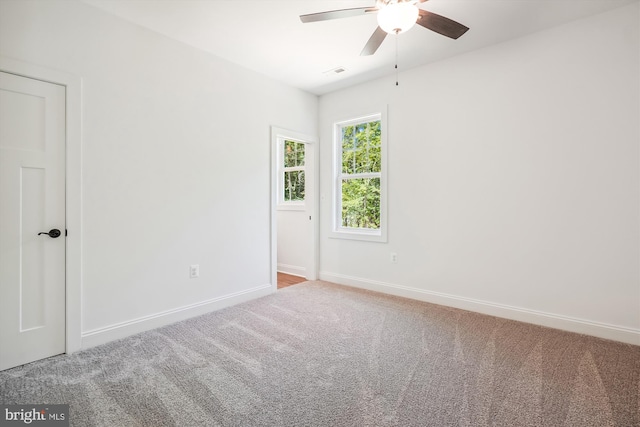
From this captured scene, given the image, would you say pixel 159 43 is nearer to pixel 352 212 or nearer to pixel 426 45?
pixel 426 45

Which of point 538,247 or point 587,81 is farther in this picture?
point 538,247

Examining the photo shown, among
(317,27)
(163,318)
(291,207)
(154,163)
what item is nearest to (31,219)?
(154,163)

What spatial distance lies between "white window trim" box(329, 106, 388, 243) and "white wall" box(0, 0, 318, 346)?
1.07 metres

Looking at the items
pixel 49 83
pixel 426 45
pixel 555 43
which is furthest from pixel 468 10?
pixel 49 83

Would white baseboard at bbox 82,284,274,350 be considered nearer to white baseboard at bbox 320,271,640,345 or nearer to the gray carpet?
the gray carpet

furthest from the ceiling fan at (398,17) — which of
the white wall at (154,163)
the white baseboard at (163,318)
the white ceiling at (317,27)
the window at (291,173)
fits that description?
the window at (291,173)

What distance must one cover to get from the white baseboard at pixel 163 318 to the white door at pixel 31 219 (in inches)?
8.5

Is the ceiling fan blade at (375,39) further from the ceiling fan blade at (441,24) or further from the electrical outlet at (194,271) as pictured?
the electrical outlet at (194,271)

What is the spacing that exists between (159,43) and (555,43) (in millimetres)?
3645

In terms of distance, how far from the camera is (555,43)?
2818 mm

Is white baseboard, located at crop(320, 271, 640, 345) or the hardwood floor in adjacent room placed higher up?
white baseboard, located at crop(320, 271, 640, 345)

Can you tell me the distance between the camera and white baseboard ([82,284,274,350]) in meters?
2.53

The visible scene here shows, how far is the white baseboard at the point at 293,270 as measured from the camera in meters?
5.01

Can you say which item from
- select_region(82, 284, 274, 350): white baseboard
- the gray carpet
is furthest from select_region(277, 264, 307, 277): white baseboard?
the gray carpet
